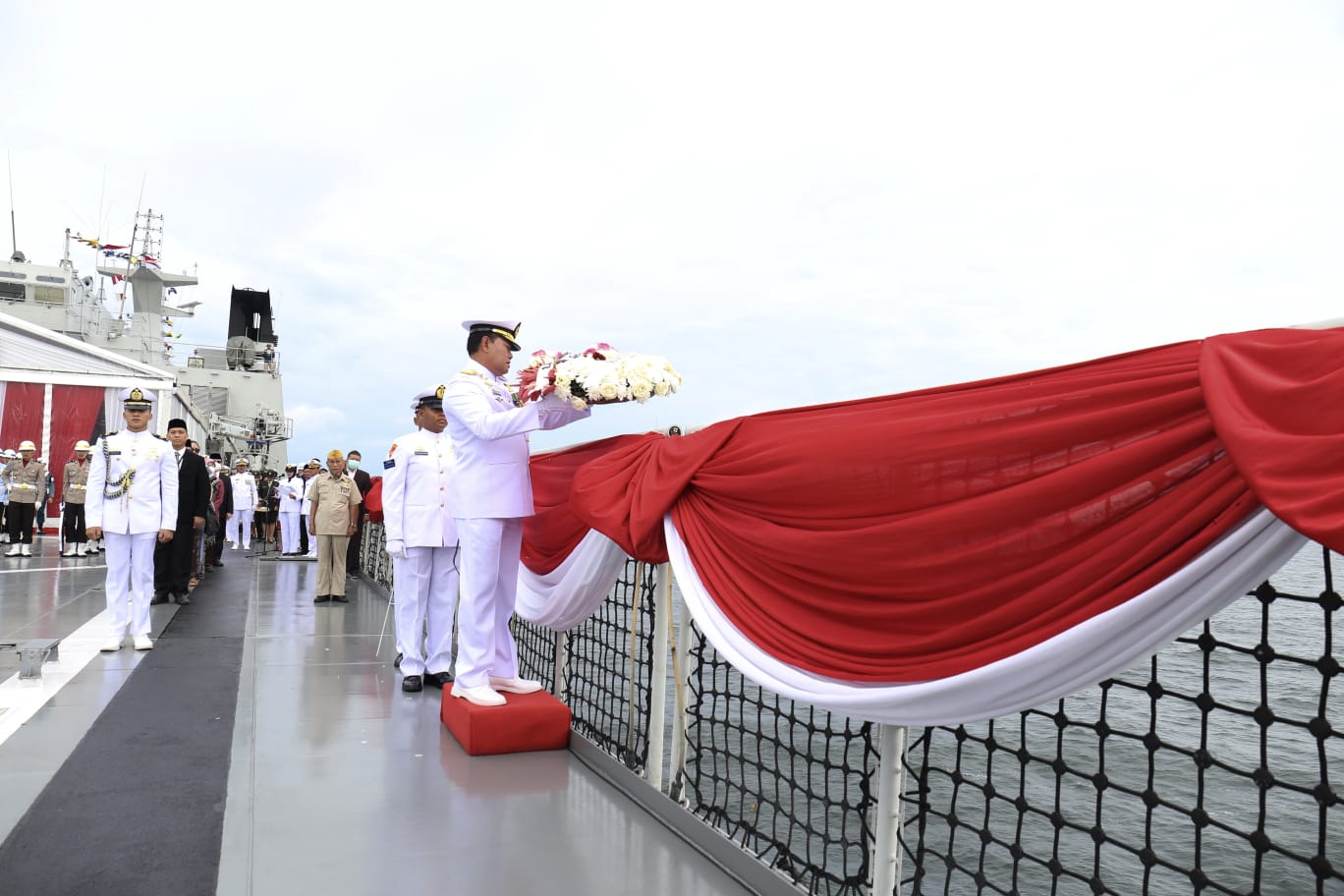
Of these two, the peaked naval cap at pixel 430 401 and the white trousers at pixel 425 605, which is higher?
the peaked naval cap at pixel 430 401

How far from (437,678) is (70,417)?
608 inches

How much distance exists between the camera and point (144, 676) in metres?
5.55

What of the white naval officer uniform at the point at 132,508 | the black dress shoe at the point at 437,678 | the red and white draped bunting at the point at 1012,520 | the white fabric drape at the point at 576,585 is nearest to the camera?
the red and white draped bunting at the point at 1012,520

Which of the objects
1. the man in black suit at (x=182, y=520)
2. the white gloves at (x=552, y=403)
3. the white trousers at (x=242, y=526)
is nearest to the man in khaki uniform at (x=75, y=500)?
the white trousers at (x=242, y=526)

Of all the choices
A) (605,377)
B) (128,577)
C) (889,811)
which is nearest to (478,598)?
(605,377)

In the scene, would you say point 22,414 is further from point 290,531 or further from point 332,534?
point 332,534

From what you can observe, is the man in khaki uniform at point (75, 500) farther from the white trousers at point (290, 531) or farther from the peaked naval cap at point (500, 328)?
the peaked naval cap at point (500, 328)

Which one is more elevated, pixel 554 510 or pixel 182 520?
pixel 554 510

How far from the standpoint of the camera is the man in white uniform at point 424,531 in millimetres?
5688

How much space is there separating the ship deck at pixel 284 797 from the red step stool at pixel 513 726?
0.07 m

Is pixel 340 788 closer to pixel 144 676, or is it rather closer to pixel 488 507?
pixel 488 507

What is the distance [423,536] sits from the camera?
5727mm

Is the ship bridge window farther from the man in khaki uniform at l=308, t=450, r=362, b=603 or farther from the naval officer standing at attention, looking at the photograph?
the naval officer standing at attention

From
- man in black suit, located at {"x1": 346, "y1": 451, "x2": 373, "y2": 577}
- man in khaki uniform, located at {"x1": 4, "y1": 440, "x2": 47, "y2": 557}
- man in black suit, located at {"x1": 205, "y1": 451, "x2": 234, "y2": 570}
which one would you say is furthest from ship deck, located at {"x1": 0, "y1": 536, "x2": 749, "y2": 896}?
man in khaki uniform, located at {"x1": 4, "y1": 440, "x2": 47, "y2": 557}
